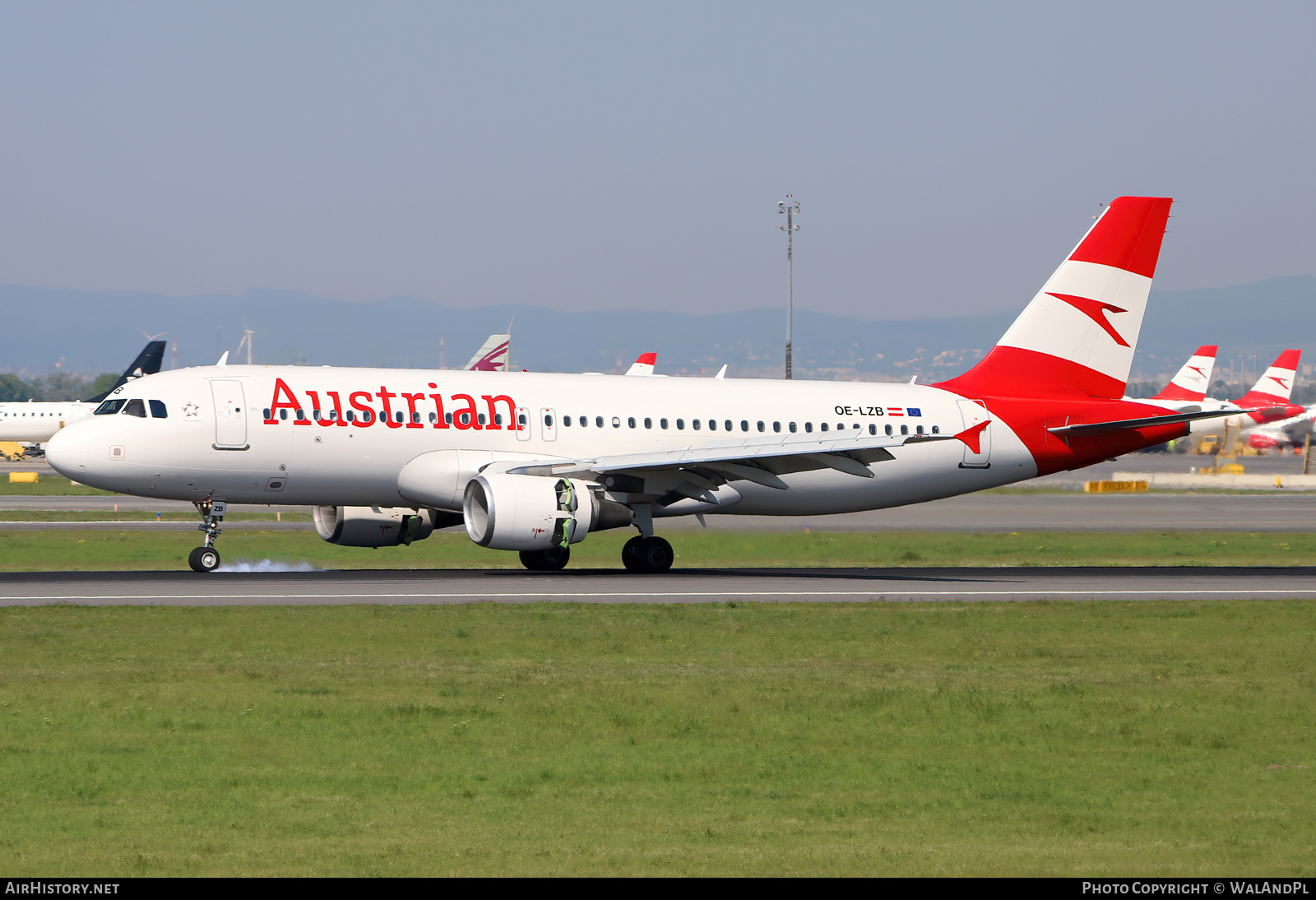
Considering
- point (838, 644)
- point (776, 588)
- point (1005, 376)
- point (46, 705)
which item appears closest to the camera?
point (46, 705)

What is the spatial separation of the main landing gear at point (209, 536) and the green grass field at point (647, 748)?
791 centimetres

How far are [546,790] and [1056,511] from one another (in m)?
45.4

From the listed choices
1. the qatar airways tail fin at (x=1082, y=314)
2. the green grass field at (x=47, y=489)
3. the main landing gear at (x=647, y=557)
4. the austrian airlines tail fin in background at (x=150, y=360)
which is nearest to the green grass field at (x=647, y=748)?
the main landing gear at (x=647, y=557)

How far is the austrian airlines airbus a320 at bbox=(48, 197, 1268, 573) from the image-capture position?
30719 millimetres

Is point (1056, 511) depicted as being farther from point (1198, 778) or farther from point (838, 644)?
point (1198, 778)

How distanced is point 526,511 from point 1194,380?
66.0 m

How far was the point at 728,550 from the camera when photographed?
3678 cm

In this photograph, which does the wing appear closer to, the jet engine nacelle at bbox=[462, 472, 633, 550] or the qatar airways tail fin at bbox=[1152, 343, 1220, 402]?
the jet engine nacelle at bbox=[462, 472, 633, 550]

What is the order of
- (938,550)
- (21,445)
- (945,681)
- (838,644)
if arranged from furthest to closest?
(21,445) < (938,550) < (838,644) < (945,681)

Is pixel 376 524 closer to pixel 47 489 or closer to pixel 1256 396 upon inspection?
pixel 47 489

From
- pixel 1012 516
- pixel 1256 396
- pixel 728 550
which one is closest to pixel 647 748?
pixel 728 550

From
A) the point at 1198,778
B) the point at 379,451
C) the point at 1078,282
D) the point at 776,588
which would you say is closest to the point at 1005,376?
the point at 1078,282

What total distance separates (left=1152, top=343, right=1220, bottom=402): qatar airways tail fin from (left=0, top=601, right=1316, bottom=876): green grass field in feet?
195

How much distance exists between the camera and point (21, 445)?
4877 inches
